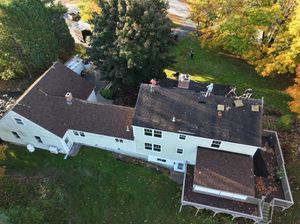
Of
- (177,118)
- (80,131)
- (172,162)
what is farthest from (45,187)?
(177,118)

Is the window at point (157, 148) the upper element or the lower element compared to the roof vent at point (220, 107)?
lower

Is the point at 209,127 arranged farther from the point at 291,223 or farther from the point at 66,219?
the point at 66,219

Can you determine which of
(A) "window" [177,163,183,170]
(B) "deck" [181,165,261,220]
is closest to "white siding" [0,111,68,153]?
(A) "window" [177,163,183,170]

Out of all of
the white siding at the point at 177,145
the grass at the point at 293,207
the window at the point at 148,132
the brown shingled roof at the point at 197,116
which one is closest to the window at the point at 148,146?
the white siding at the point at 177,145

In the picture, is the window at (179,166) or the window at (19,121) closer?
the window at (19,121)

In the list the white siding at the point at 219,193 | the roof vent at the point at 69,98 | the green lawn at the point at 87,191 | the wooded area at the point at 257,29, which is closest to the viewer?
the white siding at the point at 219,193

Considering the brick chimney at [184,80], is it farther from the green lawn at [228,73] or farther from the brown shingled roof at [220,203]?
the green lawn at [228,73]

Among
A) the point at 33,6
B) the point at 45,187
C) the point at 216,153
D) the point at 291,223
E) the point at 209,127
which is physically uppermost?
the point at 33,6
